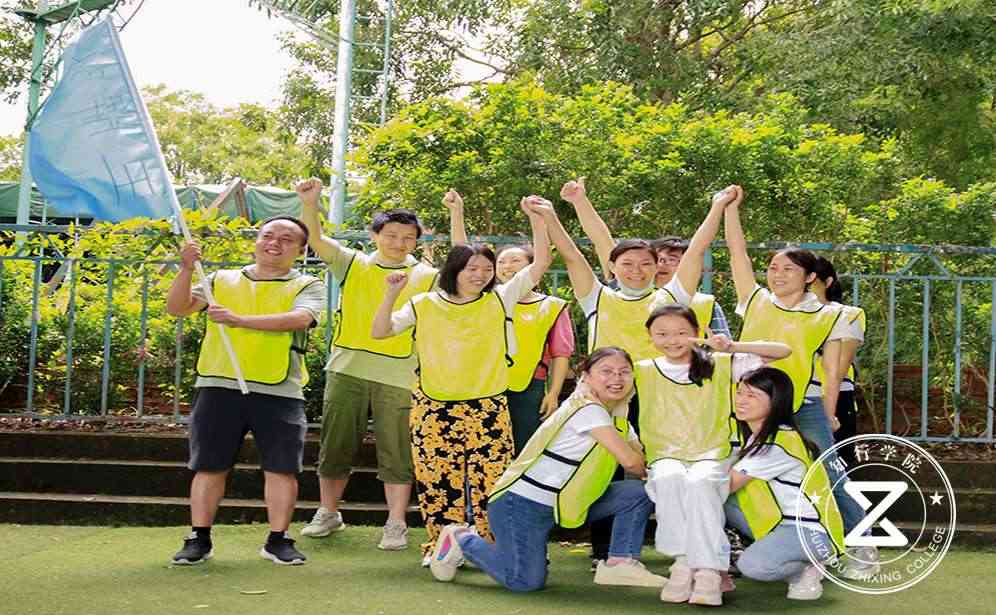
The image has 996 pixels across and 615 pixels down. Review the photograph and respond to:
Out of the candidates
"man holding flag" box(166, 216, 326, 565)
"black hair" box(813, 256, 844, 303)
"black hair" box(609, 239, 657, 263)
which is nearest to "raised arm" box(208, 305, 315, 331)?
"man holding flag" box(166, 216, 326, 565)

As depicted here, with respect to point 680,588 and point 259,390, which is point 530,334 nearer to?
point 259,390

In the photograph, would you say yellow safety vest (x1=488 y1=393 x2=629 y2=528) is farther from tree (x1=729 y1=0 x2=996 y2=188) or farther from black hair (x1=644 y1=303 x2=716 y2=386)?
tree (x1=729 y1=0 x2=996 y2=188)

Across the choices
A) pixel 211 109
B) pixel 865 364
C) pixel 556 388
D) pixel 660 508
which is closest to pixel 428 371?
pixel 556 388

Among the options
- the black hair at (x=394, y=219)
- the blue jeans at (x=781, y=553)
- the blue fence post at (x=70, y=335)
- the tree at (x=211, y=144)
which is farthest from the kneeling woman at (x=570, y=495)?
the tree at (x=211, y=144)

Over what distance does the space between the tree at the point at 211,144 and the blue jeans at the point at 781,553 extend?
101ft

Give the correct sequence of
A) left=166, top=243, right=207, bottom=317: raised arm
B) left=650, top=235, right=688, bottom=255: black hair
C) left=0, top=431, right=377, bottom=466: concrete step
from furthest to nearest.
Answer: left=0, top=431, right=377, bottom=466: concrete step → left=650, top=235, right=688, bottom=255: black hair → left=166, top=243, right=207, bottom=317: raised arm

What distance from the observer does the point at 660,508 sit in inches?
197

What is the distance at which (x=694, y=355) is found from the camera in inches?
203


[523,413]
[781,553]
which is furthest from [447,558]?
[781,553]

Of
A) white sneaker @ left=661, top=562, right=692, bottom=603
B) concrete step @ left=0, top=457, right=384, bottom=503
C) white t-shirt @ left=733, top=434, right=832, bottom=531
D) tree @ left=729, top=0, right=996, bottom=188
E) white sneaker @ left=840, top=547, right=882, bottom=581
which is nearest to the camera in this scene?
white sneaker @ left=661, top=562, right=692, bottom=603

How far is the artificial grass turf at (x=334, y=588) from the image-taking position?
472cm

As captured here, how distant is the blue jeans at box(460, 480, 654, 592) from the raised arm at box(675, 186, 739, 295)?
0.89 m

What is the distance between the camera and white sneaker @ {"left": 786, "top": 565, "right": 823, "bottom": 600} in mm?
4977

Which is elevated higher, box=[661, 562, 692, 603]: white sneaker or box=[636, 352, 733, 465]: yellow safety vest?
box=[636, 352, 733, 465]: yellow safety vest
